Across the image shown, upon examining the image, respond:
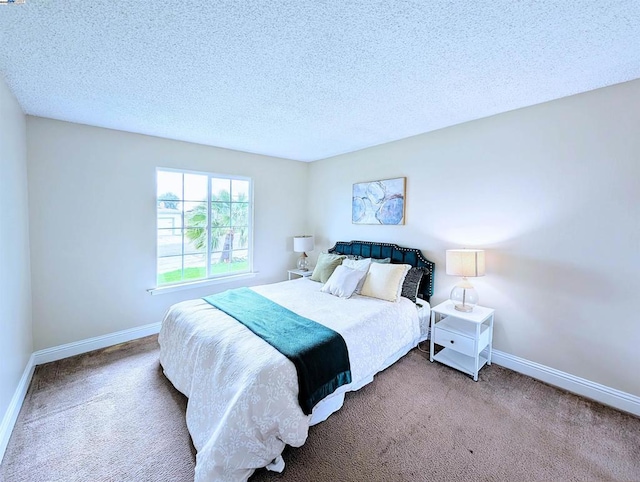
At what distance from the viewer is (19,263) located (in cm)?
224

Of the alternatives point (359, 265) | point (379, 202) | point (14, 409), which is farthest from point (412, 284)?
point (14, 409)

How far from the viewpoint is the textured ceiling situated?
1.31 metres

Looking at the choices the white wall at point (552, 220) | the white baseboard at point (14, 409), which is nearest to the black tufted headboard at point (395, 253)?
the white wall at point (552, 220)

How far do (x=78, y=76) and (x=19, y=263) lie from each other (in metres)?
1.59

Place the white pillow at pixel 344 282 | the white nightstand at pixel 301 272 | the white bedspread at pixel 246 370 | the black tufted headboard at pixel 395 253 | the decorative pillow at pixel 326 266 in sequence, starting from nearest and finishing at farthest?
the white bedspread at pixel 246 370, the white pillow at pixel 344 282, the black tufted headboard at pixel 395 253, the decorative pillow at pixel 326 266, the white nightstand at pixel 301 272

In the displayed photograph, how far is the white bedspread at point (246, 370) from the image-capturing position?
1.46m

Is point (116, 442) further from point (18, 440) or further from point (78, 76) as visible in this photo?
point (78, 76)

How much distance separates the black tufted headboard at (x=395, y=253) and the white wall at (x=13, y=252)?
3.27m

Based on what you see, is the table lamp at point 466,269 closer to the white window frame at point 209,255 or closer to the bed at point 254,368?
the bed at point 254,368

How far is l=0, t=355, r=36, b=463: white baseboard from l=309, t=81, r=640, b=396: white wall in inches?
143

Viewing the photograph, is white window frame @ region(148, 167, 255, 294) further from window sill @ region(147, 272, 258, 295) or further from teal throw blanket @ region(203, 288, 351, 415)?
teal throw blanket @ region(203, 288, 351, 415)

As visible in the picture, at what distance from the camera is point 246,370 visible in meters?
1.61

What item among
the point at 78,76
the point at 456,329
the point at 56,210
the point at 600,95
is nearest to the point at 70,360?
the point at 56,210

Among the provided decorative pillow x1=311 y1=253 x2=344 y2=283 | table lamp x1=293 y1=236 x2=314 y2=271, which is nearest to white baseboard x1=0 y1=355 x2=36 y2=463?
decorative pillow x1=311 y1=253 x2=344 y2=283
